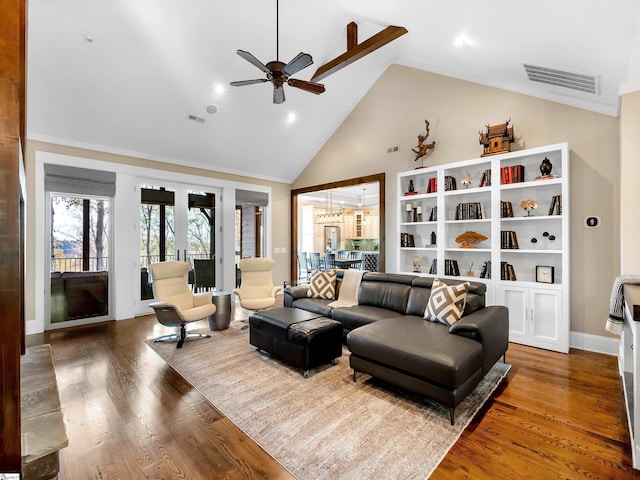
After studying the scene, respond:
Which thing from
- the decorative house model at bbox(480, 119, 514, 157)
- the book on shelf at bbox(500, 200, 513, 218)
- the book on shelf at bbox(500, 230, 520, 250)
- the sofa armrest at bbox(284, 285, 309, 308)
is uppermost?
the decorative house model at bbox(480, 119, 514, 157)

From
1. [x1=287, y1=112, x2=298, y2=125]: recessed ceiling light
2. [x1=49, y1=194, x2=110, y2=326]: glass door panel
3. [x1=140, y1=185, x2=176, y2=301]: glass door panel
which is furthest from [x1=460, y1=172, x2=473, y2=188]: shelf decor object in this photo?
[x1=49, y1=194, x2=110, y2=326]: glass door panel

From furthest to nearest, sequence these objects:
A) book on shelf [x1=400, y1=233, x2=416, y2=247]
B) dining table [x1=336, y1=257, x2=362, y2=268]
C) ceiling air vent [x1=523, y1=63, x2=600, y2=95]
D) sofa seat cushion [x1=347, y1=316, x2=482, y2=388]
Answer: dining table [x1=336, y1=257, x2=362, y2=268], book on shelf [x1=400, y1=233, x2=416, y2=247], ceiling air vent [x1=523, y1=63, x2=600, y2=95], sofa seat cushion [x1=347, y1=316, x2=482, y2=388]

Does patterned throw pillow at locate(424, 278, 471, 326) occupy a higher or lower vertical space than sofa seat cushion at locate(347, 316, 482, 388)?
higher

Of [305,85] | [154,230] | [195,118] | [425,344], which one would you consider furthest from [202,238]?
[425,344]

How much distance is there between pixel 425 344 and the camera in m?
2.46

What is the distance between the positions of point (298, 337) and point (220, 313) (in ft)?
6.41

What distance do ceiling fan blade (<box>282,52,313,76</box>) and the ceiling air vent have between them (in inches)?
98.7

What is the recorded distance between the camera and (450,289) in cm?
311

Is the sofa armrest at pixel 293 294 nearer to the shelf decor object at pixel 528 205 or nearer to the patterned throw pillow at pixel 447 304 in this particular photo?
the patterned throw pillow at pixel 447 304

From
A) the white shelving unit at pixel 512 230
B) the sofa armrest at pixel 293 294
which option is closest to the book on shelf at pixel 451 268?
the white shelving unit at pixel 512 230

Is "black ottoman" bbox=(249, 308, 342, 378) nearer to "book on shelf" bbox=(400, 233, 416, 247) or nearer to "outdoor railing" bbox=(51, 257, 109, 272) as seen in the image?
"book on shelf" bbox=(400, 233, 416, 247)

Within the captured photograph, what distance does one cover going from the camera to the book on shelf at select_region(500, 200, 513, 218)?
13.4ft

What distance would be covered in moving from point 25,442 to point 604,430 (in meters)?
3.26

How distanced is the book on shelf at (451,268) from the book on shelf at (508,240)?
0.71 metres
